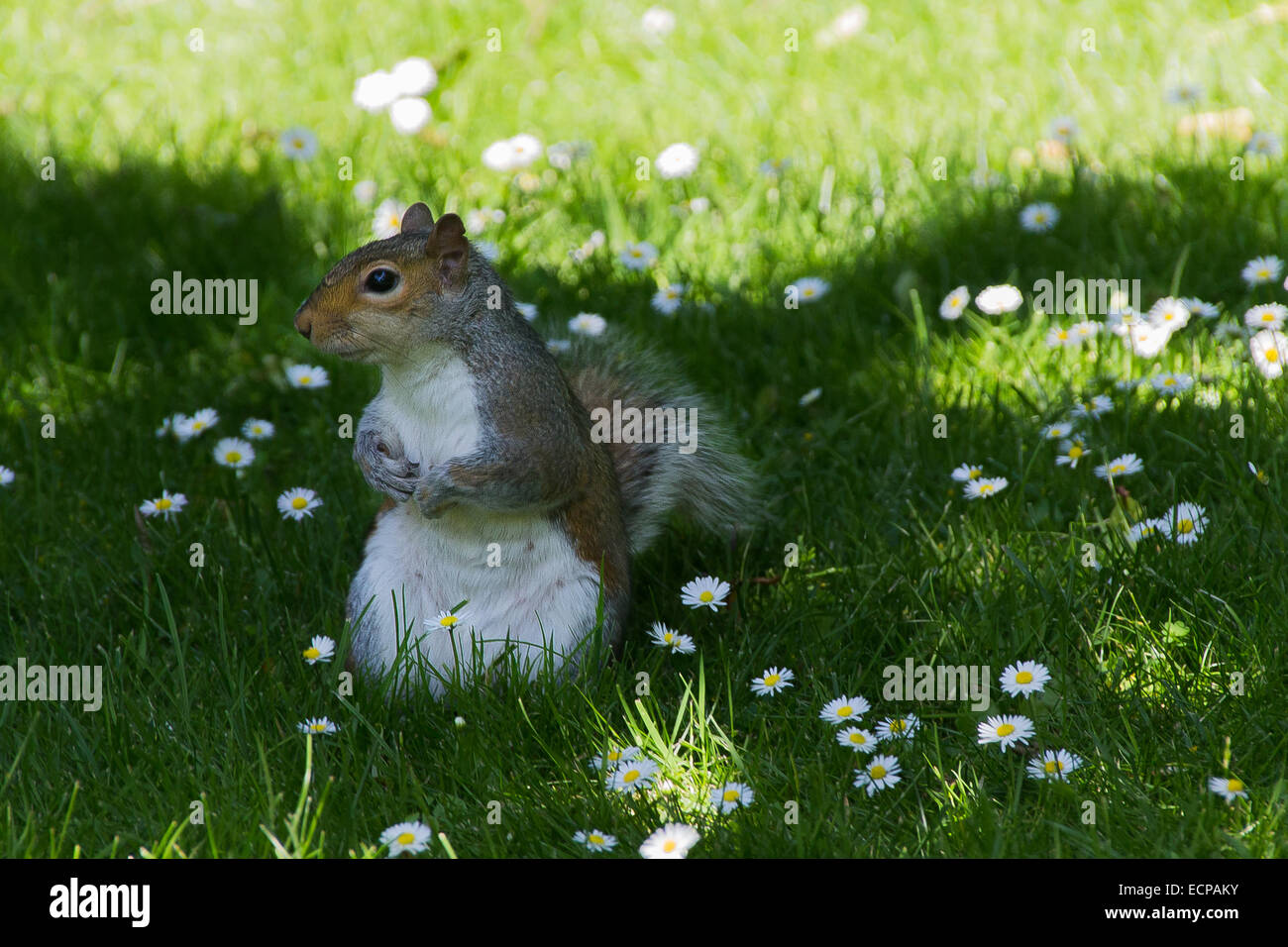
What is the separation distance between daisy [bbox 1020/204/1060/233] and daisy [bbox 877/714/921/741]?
1987mm

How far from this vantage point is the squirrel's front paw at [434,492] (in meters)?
2.35

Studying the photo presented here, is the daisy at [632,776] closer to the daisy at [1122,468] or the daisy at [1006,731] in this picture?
the daisy at [1006,731]

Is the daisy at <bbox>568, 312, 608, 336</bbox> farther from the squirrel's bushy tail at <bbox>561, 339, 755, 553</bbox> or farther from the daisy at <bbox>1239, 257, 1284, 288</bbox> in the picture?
the daisy at <bbox>1239, 257, 1284, 288</bbox>

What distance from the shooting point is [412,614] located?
2504 mm

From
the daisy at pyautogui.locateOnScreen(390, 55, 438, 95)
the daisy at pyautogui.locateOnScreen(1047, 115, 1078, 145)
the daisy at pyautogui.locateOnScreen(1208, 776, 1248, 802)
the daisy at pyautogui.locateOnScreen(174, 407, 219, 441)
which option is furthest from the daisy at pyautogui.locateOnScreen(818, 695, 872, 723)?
the daisy at pyautogui.locateOnScreen(390, 55, 438, 95)

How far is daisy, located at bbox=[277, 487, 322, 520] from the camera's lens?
2.97m

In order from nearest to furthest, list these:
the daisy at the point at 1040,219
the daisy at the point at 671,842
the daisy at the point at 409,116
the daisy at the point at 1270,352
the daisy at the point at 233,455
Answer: the daisy at the point at 671,842
the daisy at the point at 1270,352
the daisy at the point at 233,455
the daisy at the point at 1040,219
the daisy at the point at 409,116

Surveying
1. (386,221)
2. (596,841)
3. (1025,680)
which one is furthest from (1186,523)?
(386,221)

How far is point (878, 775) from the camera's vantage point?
2.19 meters

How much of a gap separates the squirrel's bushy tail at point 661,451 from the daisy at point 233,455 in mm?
834

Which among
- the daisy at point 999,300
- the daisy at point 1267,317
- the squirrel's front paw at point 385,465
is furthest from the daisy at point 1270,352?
the squirrel's front paw at point 385,465

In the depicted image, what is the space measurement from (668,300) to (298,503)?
1173 millimetres

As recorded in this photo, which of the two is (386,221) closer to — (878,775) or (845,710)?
(845,710)
